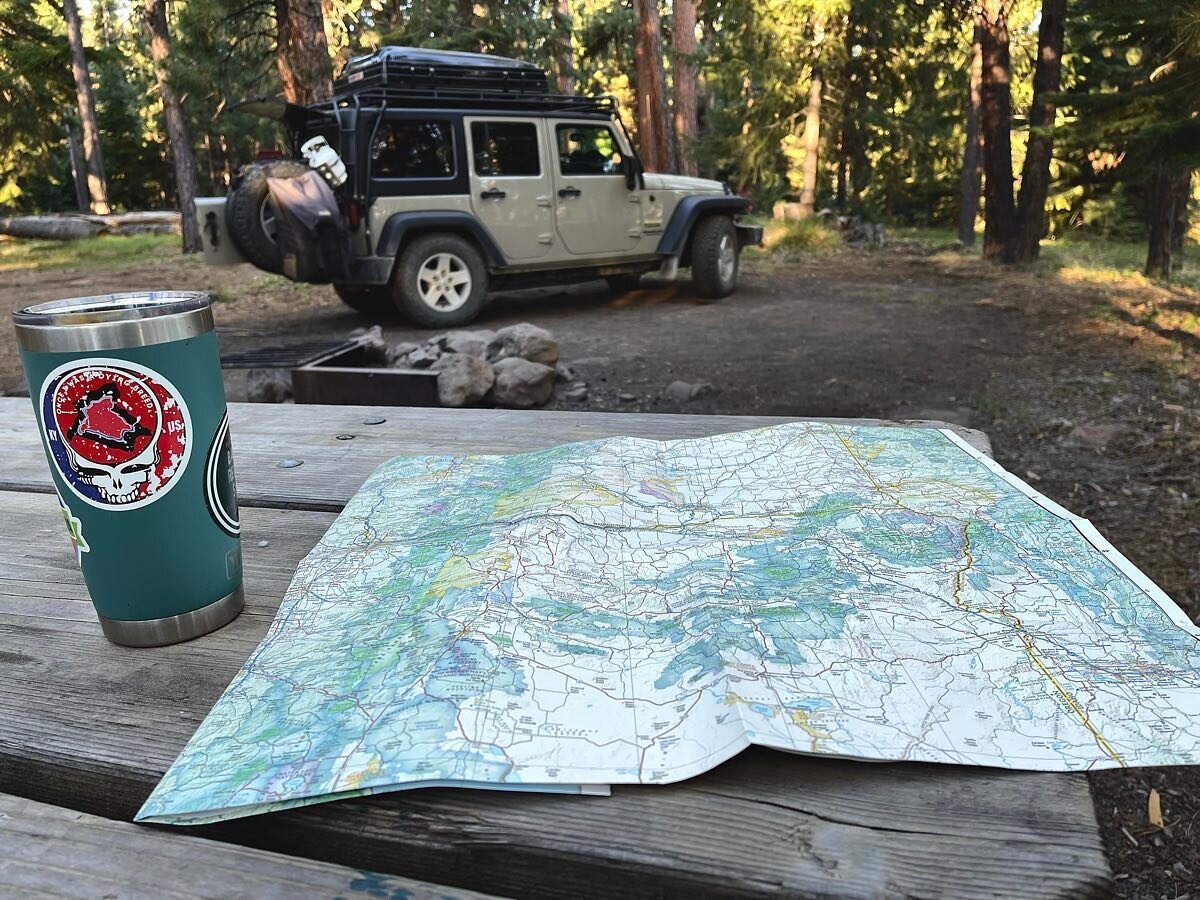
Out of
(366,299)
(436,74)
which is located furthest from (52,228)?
(436,74)

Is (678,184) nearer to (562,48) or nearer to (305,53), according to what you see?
(305,53)

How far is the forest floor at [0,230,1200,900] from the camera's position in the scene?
300cm

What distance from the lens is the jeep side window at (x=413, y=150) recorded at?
7207 mm

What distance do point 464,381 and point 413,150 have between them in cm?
377

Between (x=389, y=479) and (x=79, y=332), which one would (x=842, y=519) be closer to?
(x=389, y=479)

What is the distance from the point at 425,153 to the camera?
7461mm

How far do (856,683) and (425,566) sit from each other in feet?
1.57

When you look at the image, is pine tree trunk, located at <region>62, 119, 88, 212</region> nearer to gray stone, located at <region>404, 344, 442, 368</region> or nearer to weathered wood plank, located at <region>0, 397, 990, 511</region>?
gray stone, located at <region>404, 344, 442, 368</region>

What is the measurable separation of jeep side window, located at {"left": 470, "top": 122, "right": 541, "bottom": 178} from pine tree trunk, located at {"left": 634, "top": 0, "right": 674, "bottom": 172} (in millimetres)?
7380

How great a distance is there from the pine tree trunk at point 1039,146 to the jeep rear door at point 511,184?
630 cm

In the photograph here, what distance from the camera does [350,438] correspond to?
5.40ft

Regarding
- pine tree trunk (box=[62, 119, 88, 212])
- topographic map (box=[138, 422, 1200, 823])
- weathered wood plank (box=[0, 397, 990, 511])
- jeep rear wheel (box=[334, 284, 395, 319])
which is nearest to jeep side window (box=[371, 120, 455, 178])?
jeep rear wheel (box=[334, 284, 395, 319])

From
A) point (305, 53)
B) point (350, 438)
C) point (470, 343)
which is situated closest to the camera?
point (350, 438)

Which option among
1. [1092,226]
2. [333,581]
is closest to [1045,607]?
[333,581]
